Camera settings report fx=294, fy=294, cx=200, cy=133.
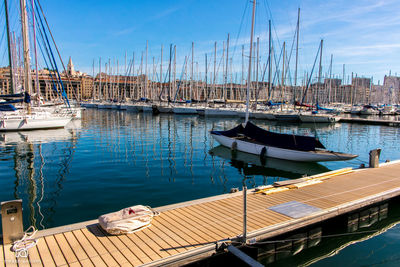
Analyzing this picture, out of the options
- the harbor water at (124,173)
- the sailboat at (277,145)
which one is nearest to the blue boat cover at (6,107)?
the harbor water at (124,173)

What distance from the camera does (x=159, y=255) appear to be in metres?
6.18

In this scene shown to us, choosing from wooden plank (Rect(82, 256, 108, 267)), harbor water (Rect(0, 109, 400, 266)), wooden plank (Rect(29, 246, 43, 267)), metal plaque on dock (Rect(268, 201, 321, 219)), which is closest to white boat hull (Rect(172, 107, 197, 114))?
harbor water (Rect(0, 109, 400, 266))

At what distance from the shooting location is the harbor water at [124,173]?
35.6 ft

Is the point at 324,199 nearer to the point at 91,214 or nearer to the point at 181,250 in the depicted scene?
the point at 181,250

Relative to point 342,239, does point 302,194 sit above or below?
above

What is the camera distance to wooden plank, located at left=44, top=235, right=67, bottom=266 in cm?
584

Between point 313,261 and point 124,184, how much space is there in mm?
9044

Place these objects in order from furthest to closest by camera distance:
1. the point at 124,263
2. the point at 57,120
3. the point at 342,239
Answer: the point at 57,120 → the point at 342,239 → the point at 124,263

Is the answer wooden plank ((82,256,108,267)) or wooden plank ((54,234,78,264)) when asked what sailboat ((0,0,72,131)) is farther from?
wooden plank ((82,256,108,267))

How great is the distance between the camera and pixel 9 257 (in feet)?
19.2

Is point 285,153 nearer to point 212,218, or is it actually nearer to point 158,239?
point 212,218

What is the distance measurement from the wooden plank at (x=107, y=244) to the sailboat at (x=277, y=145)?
1391cm

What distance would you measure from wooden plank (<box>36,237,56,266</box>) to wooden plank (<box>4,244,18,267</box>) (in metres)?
0.46

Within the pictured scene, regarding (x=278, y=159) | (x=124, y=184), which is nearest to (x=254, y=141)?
(x=278, y=159)
